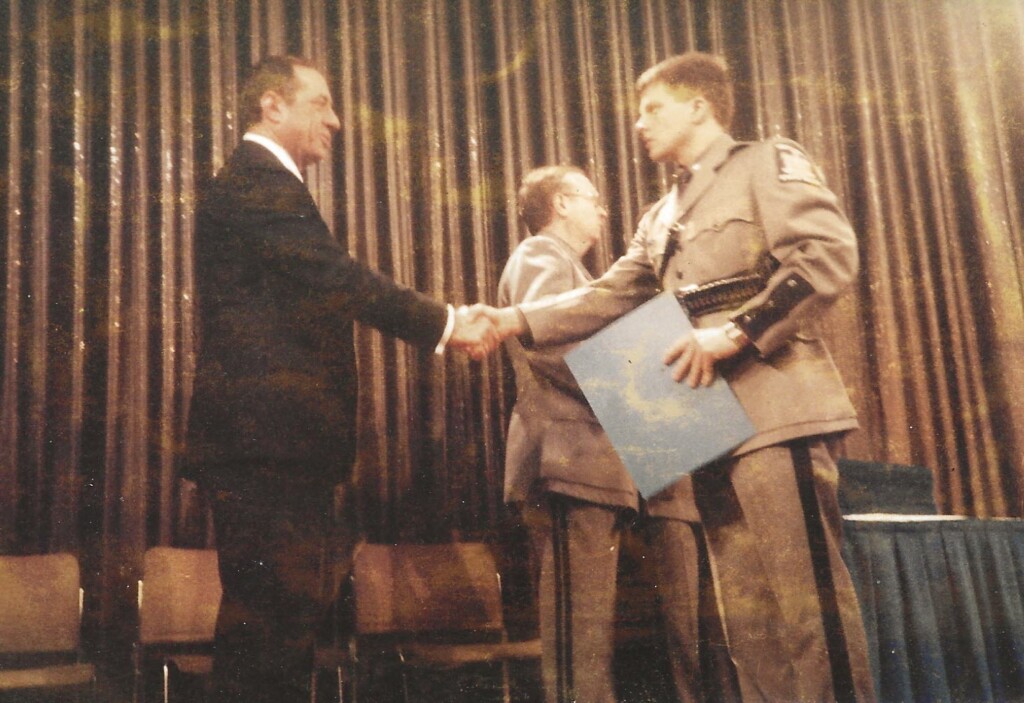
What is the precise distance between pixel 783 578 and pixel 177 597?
149cm

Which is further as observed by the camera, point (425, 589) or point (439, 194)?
point (439, 194)

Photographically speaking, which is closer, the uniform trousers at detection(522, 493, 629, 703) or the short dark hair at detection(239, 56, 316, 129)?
the uniform trousers at detection(522, 493, 629, 703)

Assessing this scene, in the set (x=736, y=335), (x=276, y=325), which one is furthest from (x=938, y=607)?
(x=276, y=325)

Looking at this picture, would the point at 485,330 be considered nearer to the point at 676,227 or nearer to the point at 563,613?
the point at 676,227

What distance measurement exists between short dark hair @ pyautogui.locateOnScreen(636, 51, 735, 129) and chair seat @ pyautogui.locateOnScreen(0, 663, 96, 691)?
2.07 metres

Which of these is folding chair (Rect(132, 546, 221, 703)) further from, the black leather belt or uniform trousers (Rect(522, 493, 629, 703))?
the black leather belt

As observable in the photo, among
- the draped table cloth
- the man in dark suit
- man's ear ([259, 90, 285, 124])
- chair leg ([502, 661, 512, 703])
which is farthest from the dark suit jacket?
the draped table cloth

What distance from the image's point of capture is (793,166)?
7.05 feet

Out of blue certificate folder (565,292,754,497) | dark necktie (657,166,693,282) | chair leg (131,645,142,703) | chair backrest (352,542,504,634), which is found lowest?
chair leg (131,645,142,703)

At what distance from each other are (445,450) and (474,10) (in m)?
1.45

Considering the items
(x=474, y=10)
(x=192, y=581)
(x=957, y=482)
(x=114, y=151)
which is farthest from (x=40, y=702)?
(x=957, y=482)

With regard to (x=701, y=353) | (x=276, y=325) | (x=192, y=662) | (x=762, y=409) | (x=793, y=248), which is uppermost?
(x=793, y=248)

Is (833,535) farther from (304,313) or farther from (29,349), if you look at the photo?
(29,349)

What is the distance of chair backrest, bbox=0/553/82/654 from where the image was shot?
217cm
